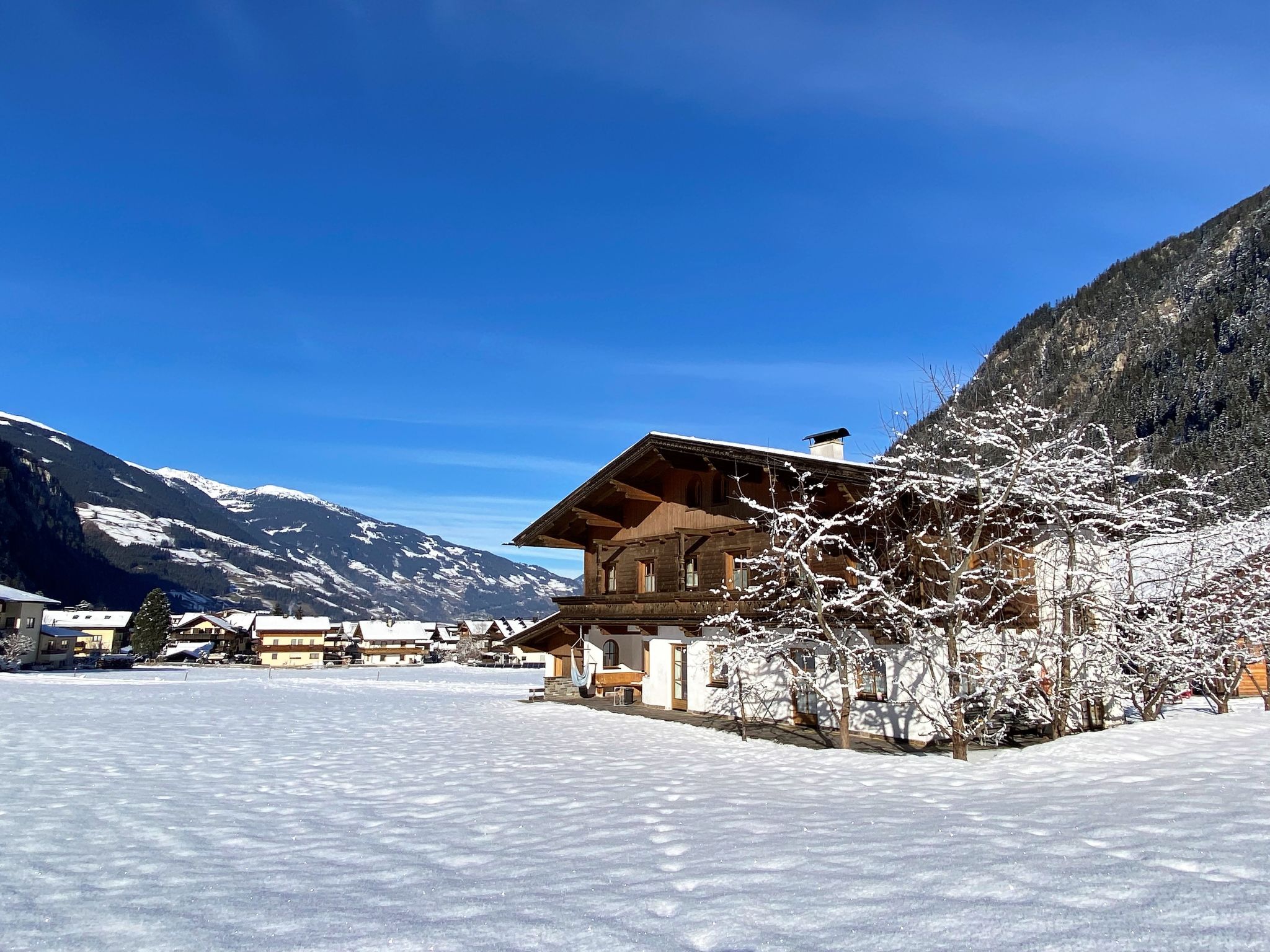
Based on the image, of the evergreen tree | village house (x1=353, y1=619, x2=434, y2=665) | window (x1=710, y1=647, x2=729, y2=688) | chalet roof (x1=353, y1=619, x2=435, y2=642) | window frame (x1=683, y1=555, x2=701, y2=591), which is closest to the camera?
window (x1=710, y1=647, x2=729, y2=688)

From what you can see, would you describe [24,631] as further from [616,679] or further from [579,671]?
[616,679]

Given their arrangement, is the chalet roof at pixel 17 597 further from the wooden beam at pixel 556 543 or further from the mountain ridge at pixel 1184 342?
the mountain ridge at pixel 1184 342

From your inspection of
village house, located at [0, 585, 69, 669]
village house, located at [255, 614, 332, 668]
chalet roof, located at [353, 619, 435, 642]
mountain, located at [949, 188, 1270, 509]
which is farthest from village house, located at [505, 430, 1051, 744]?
chalet roof, located at [353, 619, 435, 642]

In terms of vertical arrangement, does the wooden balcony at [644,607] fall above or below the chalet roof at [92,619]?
above

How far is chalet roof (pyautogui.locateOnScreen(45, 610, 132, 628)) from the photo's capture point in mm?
109938

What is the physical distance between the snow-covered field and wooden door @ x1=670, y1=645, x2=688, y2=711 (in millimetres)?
8655

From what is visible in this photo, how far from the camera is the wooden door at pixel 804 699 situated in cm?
2039

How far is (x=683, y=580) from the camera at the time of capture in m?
24.8

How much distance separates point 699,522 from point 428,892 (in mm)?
18350

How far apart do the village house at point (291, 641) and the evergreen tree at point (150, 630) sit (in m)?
24.6

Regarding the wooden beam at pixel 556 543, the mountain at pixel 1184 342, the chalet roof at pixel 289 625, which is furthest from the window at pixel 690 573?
the chalet roof at pixel 289 625

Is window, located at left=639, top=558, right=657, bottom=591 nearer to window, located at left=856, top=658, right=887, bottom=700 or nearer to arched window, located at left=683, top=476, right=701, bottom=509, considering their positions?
arched window, located at left=683, top=476, right=701, bottom=509

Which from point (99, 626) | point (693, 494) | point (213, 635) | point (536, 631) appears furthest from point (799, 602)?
point (213, 635)

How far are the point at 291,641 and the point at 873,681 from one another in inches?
4774
